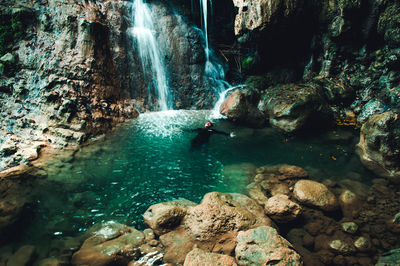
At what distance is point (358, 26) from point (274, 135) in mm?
7301

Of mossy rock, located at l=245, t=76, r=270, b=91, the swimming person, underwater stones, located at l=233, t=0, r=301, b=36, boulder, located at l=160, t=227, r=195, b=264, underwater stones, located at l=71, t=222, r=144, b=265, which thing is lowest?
boulder, located at l=160, t=227, r=195, b=264

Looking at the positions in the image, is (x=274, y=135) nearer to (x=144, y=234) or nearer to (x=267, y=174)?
(x=267, y=174)

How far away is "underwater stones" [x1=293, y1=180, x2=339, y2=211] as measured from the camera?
15.8 ft

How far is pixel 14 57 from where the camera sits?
9531mm

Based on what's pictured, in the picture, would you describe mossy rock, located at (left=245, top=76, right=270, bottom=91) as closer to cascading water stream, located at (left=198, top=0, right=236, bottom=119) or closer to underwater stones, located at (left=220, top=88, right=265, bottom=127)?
cascading water stream, located at (left=198, top=0, right=236, bottom=119)

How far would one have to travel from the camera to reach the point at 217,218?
13.0ft

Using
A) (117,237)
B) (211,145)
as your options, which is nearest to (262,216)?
(117,237)

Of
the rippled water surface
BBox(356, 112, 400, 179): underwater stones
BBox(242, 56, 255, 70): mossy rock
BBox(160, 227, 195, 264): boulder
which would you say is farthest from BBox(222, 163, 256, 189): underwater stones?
BBox(242, 56, 255, 70): mossy rock

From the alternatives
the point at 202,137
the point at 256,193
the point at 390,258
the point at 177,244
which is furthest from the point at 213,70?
the point at 390,258

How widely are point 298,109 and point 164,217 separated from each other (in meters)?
8.35

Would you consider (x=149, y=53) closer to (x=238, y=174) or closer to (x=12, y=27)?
(x=12, y=27)

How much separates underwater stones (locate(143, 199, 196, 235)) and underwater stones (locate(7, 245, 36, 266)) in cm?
201

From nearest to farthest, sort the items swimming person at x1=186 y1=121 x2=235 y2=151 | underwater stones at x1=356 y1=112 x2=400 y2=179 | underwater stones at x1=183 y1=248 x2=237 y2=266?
underwater stones at x1=183 y1=248 x2=237 y2=266 → underwater stones at x1=356 y1=112 x2=400 y2=179 → swimming person at x1=186 y1=121 x2=235 y2=151

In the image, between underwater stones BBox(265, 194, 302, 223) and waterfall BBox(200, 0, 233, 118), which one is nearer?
underwater stones BBox(265, 194, 302, 223)
